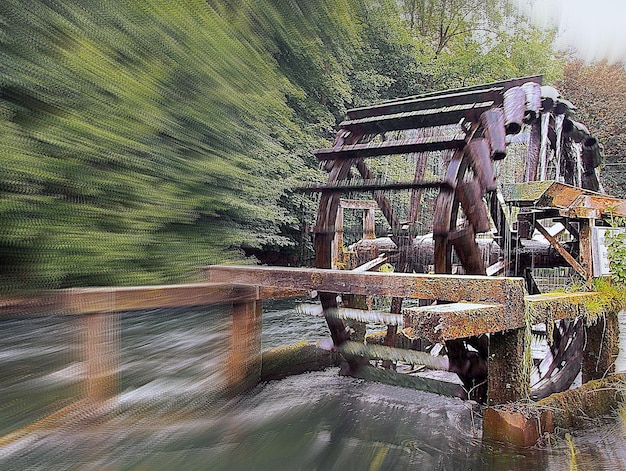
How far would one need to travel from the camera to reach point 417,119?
4371mm

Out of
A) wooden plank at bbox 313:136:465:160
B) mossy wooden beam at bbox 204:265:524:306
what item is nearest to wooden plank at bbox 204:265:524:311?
mossy wooden beam at bbox 204:265:524:306

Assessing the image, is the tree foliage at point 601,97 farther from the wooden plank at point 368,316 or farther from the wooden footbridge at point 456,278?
the wooden plank at point 368,316

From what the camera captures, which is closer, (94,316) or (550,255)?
(94,316)

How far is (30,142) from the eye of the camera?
207 centimetres

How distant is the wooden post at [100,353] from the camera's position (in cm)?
237

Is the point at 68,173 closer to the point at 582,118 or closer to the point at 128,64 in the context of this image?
the point at 128,64

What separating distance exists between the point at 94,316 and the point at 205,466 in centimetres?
89

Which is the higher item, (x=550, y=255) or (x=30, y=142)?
(x=30, y=142)

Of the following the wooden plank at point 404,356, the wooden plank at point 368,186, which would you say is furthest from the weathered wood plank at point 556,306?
the wooden plank at point 368,186

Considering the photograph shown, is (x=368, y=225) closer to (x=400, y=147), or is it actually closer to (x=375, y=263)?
(x=375, y=263)

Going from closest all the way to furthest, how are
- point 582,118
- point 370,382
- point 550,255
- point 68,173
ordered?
point 68,173
point 370,382
point 550,255
point 582,118

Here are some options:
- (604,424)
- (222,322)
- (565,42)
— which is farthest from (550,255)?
(565,42)

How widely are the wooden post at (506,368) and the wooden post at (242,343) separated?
4.67 feet

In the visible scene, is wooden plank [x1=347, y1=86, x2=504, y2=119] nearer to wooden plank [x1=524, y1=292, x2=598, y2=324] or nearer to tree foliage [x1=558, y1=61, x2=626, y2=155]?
wooden plank [x1=524, y1=292, x2=598, y2=324]
